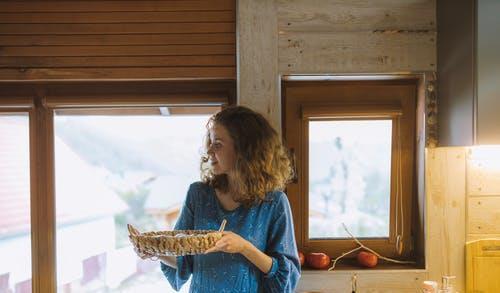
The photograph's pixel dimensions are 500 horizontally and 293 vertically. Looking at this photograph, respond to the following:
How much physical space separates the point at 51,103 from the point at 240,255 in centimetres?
103

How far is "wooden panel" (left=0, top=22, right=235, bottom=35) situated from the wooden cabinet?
0.84m

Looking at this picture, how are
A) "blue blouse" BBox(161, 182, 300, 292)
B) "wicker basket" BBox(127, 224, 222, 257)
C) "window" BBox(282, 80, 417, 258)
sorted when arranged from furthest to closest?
"window" BBox(282, 80, 417, 258) < "blue blouse" BBox(161, 182, 300, 292) < "wicker basket" BBox(127, 224, 222, 257)

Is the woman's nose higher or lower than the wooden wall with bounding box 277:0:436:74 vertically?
lower

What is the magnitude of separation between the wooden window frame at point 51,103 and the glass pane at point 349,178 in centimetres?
45

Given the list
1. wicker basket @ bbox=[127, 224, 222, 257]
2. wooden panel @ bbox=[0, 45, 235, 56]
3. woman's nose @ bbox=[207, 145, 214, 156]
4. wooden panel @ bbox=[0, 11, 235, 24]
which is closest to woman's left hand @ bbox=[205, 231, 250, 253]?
wicker basket @ bbox=[127, 224, 222, 257]

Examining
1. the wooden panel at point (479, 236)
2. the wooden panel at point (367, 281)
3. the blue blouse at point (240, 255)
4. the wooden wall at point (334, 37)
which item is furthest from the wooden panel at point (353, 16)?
the wooden panel at point (367, 281)

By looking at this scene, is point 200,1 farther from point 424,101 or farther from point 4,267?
point 4,267

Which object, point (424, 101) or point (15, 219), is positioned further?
point (15, 219)

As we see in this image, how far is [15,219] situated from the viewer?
1777mm

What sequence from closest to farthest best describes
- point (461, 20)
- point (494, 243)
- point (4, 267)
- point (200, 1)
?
point (461, 20) < point (494, 243) < point (200, 1) < point (4, 267)

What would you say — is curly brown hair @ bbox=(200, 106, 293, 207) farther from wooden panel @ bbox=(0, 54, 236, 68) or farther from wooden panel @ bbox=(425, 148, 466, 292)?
wooden panel @ bbox=(425, 148, 466, 292)

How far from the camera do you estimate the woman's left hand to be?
1.16 m

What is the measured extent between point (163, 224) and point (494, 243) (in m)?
1.34

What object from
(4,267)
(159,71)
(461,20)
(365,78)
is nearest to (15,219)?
(4,267)
